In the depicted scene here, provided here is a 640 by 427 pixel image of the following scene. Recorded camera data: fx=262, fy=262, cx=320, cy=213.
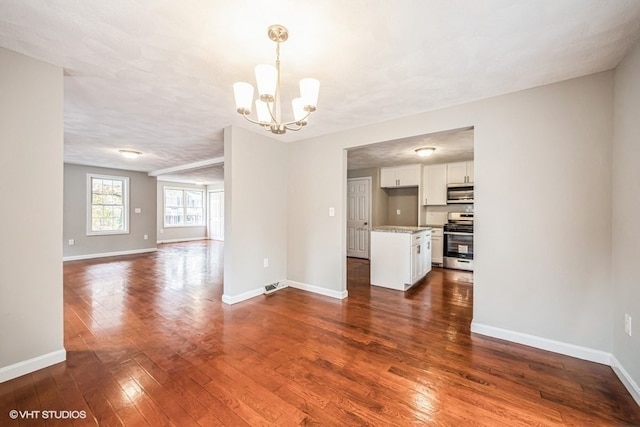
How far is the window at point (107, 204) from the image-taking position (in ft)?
21.7

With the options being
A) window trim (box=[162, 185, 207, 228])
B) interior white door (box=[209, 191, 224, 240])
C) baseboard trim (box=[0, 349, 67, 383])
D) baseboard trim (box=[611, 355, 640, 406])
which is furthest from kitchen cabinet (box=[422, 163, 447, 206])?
window trim (box=[162, 185, 207, 228])

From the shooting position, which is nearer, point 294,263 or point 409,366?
point 409,366

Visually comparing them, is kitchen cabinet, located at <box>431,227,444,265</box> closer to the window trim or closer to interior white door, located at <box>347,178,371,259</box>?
interior white door, located at <box>347,178,371,259</box>

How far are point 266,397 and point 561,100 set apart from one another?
325 cm

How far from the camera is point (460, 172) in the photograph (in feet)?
18.1

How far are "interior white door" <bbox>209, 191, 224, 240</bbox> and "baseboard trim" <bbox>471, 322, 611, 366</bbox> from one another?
951cm

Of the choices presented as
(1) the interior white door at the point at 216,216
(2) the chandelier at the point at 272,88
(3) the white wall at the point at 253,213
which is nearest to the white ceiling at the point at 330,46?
(2) the chandelier at the point at 272,88

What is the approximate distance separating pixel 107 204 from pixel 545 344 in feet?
29.4

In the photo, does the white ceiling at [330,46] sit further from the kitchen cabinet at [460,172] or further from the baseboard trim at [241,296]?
the kitchen cabinet at [460,172]

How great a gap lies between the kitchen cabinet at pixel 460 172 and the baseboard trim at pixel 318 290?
11.8 feet

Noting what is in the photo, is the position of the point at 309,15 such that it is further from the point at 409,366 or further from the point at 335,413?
the point at 409,366

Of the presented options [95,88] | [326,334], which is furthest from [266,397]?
[95,88]

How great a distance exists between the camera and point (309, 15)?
1496 mm

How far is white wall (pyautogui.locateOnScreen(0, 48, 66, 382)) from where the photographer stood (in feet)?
5.90
